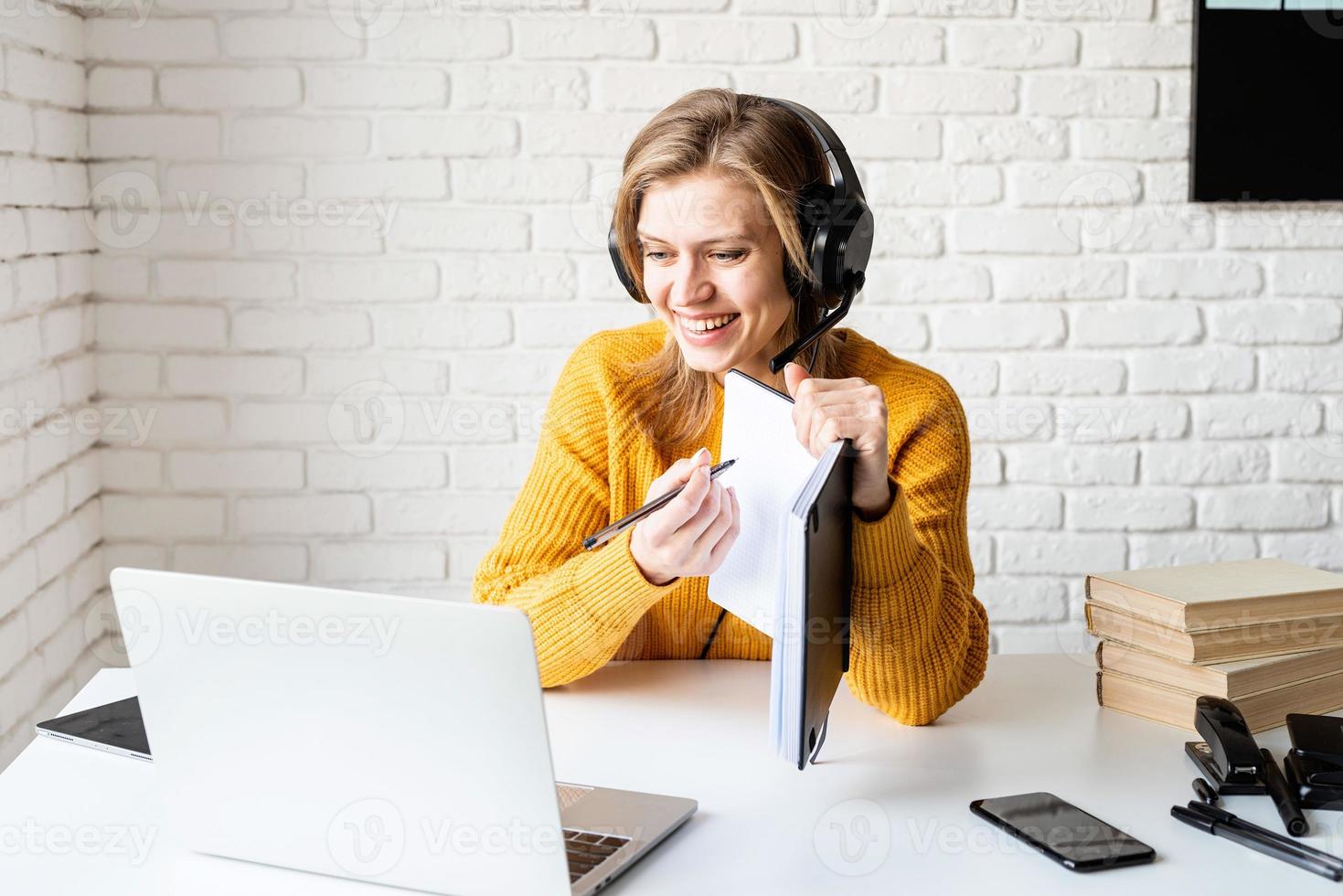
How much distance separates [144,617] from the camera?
2.81 feet

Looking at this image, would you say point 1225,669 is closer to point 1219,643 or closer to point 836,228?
point 1219,643

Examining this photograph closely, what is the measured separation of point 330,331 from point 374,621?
149 centimetres

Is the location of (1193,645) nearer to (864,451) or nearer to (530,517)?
(864,451)

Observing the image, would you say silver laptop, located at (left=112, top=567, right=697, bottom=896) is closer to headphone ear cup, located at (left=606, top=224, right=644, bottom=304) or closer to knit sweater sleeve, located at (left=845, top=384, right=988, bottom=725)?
knit sweater sleeve, located at (left=845, top=384, right=988, bottom=725)

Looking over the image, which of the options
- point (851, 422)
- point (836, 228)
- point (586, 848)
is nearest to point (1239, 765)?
point (851, 422)

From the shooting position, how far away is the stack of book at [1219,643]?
1.17 metres

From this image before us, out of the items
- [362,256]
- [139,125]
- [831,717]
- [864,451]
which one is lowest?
[831,717]

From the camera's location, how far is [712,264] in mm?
1375

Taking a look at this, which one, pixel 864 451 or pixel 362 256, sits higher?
pixel 362 256

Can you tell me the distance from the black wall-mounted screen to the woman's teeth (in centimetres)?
126

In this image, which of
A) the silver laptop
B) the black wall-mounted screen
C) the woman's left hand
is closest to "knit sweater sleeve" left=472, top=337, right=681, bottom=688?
the woman's left hand

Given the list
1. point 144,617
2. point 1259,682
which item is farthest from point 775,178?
point 144,617

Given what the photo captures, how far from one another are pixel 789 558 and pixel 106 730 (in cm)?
66

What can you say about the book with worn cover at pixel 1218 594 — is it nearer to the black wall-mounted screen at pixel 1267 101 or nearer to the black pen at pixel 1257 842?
the black pen at pixel 1257 842
